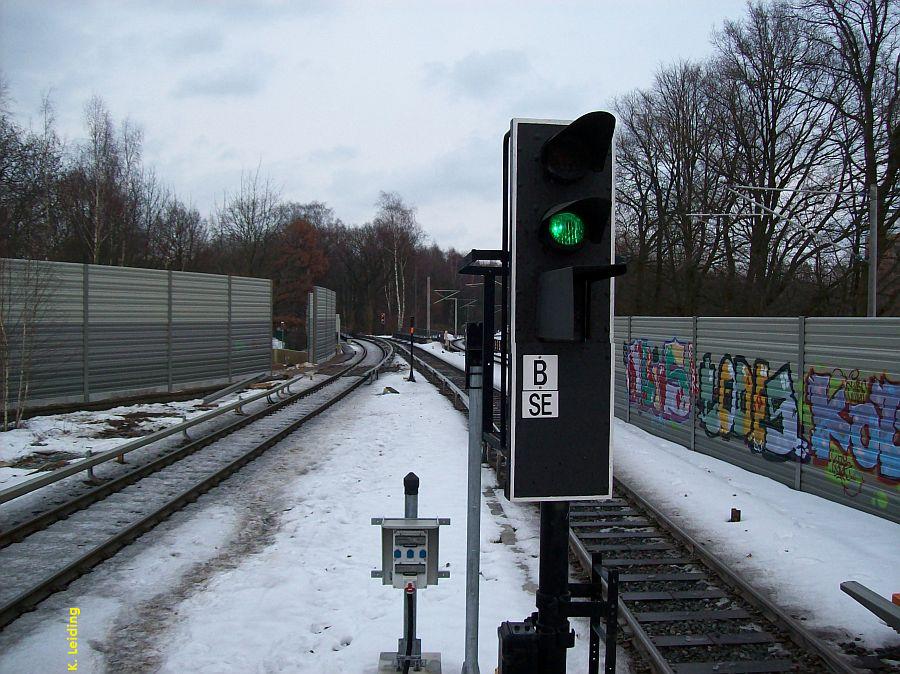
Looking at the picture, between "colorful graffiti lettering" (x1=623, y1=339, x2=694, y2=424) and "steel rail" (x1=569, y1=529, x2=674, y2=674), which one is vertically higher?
"colorful graffiti lettering" (x1=623, y1=339, x2=694, y2=424)

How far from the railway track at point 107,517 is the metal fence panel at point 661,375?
8.77 metres

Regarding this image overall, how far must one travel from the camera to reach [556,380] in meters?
3.06

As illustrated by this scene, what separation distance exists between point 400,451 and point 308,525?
514 cm

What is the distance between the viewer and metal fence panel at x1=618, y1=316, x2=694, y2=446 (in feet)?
46.2

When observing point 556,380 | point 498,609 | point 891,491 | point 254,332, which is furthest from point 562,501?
point 254,332

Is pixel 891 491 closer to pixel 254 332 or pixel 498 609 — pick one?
pixel 498 609

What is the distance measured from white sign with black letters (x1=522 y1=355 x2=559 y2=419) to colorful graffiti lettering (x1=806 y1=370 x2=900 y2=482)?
7.40m

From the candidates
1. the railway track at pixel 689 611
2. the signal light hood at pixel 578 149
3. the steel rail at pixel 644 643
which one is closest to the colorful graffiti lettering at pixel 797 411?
the railway track at pixel 689 611

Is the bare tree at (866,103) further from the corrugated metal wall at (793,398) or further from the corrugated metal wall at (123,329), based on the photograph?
the corrugated metal wall at (123,329)

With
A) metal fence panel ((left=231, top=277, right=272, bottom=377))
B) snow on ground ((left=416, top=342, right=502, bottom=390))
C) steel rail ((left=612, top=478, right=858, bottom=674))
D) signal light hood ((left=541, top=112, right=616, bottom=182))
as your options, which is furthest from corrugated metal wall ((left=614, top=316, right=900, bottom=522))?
metal fence panel ((left=231, top=277, right=272, bottom=377))

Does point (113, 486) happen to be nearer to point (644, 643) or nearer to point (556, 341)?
point (644, 643)

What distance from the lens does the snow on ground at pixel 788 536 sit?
20.2 feet

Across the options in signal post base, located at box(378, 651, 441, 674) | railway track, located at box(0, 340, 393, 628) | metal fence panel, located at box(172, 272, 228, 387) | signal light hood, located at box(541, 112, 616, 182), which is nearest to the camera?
signal light hood, located at box(541, 112, 616, 182)

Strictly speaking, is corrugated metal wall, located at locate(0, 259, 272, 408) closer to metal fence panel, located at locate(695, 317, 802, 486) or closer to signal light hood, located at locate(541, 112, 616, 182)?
metal fence panel, located at locate(695, 317, 802, 486)
